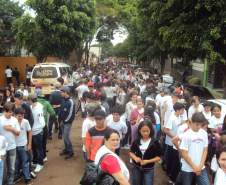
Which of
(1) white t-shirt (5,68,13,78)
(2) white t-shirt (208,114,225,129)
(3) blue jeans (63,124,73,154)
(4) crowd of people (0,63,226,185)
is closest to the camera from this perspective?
(4) crowd of people (0,63,226,185)

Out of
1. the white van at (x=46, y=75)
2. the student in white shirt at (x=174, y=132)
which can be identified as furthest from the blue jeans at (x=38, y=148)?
the white van at (x=46, y=75)

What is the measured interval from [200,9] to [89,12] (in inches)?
639

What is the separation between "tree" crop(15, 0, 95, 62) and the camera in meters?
26.3

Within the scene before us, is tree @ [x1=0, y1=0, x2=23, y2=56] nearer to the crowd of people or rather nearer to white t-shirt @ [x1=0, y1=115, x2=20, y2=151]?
the crowd of people

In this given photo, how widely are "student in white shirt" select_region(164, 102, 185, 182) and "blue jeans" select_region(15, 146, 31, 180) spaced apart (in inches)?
110

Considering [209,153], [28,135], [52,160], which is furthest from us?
[52,160]

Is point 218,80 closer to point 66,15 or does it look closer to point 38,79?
point 66,15

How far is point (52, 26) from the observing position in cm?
2647

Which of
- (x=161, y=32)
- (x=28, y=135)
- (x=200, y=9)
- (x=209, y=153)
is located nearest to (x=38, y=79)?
(x=161, y=32)

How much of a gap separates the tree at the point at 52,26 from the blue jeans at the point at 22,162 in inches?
732

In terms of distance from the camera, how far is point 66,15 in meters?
26.6

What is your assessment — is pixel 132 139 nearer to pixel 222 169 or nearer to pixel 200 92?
pixel 222 169

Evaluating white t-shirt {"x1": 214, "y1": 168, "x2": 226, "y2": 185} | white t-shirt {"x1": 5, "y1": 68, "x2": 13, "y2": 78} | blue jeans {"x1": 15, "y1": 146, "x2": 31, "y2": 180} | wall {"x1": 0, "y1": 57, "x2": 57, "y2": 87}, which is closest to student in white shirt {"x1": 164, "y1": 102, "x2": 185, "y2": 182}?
blue jeans {"x1": 15, "y1": 146, "x2": 31, "y2": 180}

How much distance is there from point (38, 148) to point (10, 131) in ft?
5.74
